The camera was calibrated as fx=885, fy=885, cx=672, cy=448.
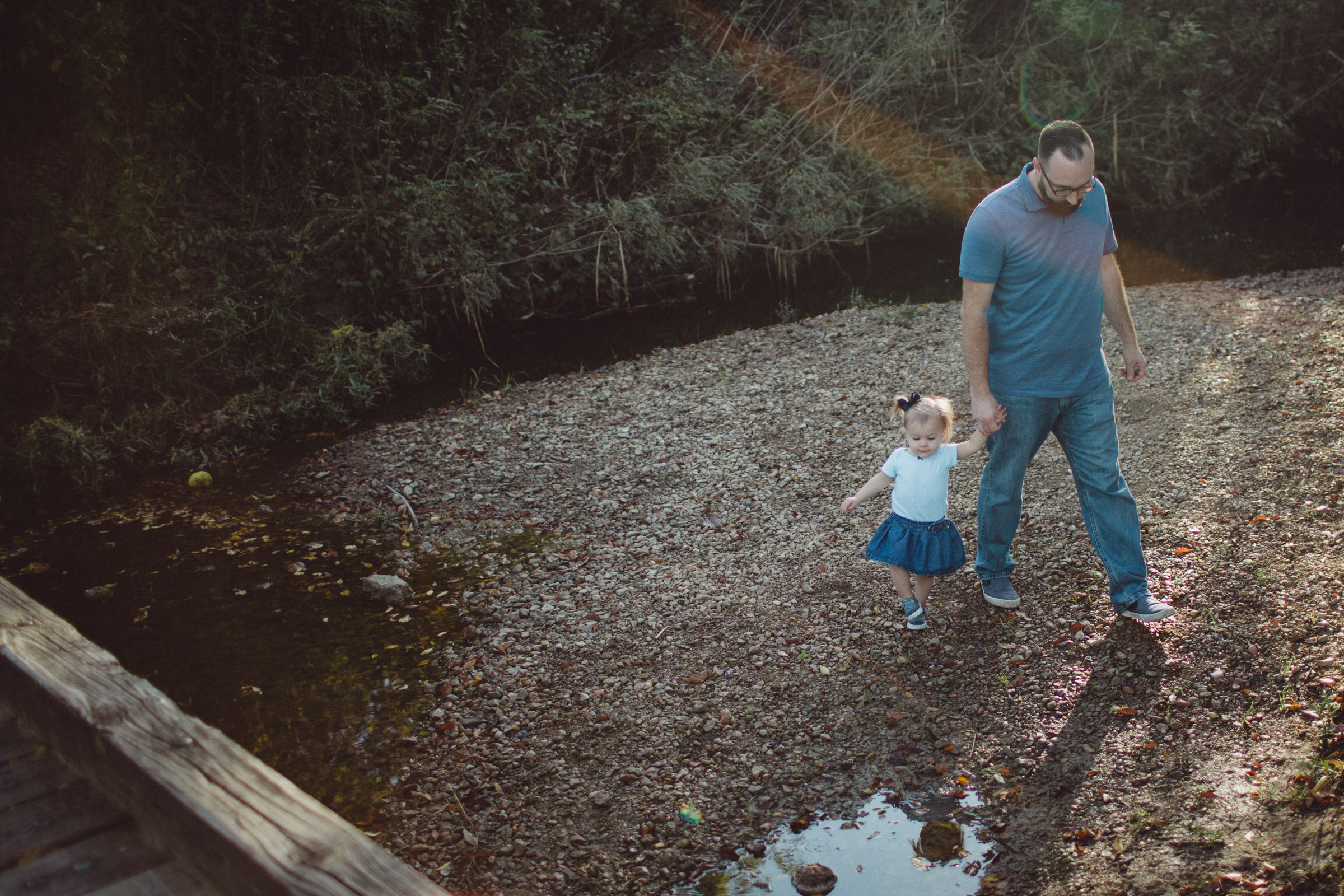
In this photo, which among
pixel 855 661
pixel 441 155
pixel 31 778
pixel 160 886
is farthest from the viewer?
pixel 441 155

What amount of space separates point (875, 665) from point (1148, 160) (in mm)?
17328

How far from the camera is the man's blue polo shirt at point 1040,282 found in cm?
370

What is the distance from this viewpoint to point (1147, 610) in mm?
4227

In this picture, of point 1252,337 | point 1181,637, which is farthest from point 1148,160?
point 1181,637

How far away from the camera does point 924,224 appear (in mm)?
18047

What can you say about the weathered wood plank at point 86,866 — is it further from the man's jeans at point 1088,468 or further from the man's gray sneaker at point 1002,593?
the man's gray sneaker at point 1002,593

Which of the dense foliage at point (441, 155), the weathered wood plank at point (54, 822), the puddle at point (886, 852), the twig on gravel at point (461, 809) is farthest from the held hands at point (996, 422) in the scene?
the dense foliage at point (441, 155)

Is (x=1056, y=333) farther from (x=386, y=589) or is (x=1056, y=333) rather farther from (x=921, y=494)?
(x=386, y=589)

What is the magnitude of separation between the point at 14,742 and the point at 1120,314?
4475 millimetres

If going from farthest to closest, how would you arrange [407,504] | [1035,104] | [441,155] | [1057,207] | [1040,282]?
[1035,104]
[441,155]
[407,504]
[1040,282]
[1057,207]

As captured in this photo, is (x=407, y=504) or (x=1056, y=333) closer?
(x=1056, y=333)

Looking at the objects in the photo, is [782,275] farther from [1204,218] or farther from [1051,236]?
[1051,236]

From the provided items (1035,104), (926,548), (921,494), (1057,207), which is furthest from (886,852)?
(1035,104)

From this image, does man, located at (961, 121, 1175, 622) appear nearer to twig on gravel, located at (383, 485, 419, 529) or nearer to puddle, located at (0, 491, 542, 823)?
puddle, located at (0, 491, 542, 823)
